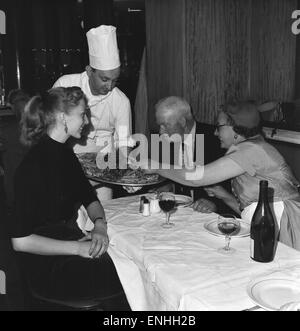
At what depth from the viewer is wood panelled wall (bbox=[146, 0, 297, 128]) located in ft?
11.2

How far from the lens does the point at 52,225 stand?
5.84 ft

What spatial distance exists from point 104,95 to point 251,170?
1.36m

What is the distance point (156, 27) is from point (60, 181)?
2.36 m

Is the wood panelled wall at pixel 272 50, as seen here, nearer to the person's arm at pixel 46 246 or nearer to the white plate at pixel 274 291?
the person's arm at pixel 46 246

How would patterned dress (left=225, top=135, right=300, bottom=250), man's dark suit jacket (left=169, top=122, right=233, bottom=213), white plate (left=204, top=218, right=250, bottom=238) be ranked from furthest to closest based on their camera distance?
man's dark suit jacket (left=169, top=122, right=233, bottom=213), patterned dress (left=225, top=135, right=300, bottom=250), white plate (left=204, top=218, right=250, bottom=238)

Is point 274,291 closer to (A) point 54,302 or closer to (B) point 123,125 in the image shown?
(A) point 54,302

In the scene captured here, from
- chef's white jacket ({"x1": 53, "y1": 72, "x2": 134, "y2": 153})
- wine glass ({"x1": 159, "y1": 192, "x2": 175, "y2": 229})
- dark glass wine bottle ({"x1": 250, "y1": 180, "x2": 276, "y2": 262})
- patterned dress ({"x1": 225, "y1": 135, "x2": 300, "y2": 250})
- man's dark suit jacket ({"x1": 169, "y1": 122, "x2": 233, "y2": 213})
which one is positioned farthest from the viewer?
chef's white jacket ({"x1": 53, "y1": 72, "x2": 134, "y2": 153})

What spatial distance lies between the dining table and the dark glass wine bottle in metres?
0.03

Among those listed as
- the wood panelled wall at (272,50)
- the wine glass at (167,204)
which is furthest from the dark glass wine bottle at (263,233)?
the wood panelled wall at (272,50)

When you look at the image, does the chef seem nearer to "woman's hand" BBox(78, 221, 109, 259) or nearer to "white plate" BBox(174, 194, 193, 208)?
"white plate" BBox(174, 194, 193, 208)

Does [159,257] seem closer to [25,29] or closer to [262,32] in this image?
[262,32]

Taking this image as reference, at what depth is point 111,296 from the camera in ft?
5.56

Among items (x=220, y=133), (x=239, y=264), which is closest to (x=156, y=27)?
(x=220, y=133)

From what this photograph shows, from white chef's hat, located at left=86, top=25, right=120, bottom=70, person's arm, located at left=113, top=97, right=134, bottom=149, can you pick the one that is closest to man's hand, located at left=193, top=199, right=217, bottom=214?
person's arm, located at left=113, top=97, right=134, bottom=149
